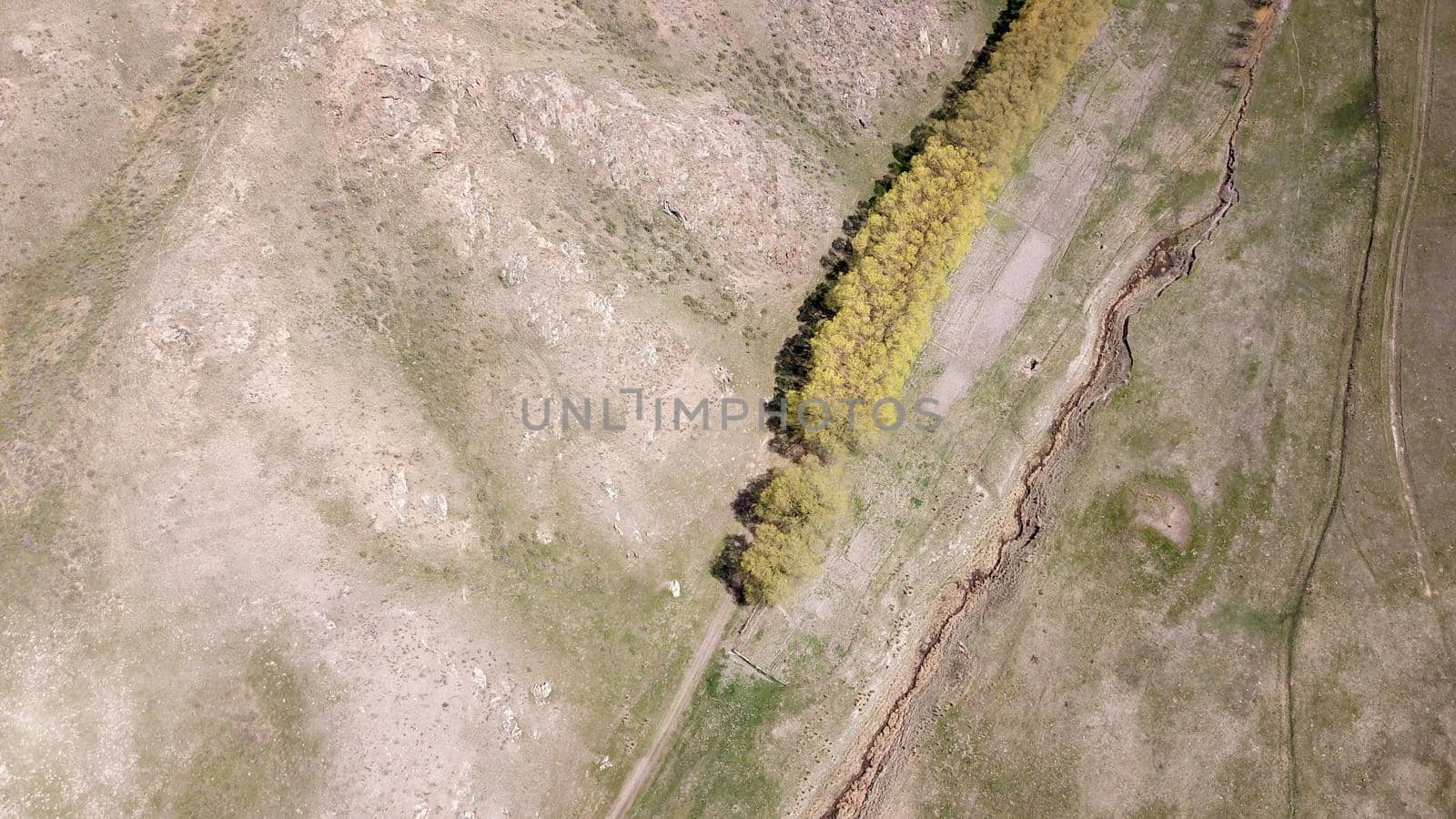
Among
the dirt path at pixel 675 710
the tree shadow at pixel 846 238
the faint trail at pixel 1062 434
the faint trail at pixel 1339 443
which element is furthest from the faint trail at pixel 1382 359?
the dirt path at pixel 675 710

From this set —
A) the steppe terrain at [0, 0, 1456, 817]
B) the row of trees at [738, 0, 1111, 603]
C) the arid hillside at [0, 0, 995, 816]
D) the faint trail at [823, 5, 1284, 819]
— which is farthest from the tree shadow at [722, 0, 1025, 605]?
the faint trail at [823, 5, 1284, 819]

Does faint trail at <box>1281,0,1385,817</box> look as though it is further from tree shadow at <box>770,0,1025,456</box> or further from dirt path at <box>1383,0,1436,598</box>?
tree shadow at <box>770,0,1025,456</box>

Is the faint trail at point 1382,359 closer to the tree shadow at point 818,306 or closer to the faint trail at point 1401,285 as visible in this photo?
the faint trail at point 1401,285

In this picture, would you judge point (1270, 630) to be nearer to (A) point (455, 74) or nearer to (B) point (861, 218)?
(B) point (861, 218)

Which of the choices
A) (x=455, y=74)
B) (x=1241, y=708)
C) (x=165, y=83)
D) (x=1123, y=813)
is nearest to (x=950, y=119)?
(x=455, y=74)

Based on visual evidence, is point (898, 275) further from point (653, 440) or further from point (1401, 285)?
point (1401, 285)

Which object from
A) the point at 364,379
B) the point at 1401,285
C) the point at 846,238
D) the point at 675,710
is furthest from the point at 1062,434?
the point at 364,379
